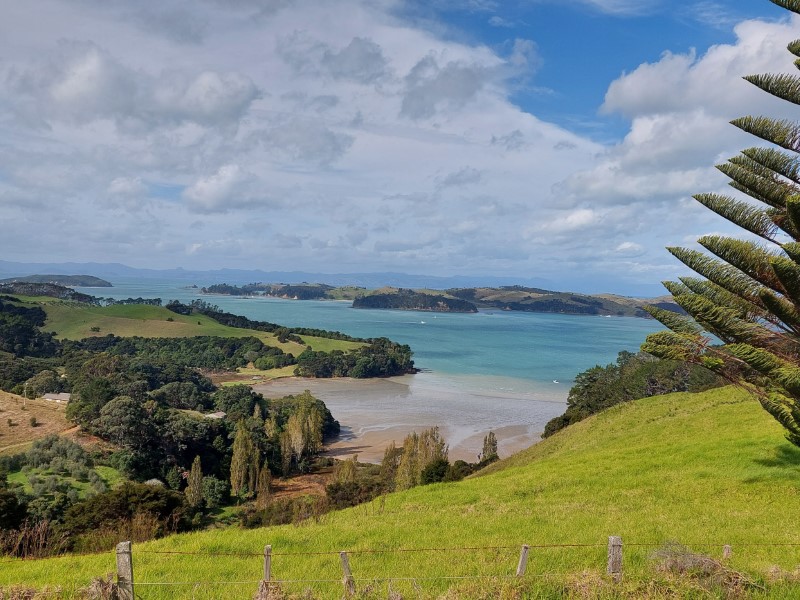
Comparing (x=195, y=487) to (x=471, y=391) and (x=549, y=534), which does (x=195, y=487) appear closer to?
(x=549, y=534)

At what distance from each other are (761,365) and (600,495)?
7.61 metres

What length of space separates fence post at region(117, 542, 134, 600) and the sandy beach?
44206 millimetres

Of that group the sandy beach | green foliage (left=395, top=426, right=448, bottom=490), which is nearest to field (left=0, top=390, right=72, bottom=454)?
the sandy beach

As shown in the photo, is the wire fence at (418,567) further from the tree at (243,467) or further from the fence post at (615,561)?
the tree at (243,467)

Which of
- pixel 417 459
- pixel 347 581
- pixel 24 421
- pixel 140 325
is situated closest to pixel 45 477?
pixel 24 421

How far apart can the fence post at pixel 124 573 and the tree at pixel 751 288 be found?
8.72 metres

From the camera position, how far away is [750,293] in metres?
9.17

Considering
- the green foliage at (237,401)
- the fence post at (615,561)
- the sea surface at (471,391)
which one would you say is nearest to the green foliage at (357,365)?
the sea surface at (471,391)

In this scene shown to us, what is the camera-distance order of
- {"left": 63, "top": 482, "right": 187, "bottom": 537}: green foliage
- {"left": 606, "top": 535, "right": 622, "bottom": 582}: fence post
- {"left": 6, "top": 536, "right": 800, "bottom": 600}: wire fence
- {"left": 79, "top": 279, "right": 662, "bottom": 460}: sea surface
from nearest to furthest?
{"left": 606, "top": 535, "right": 622, "bottom": 582}: fence post
{"left": 6, "top": 536, "right": 800, "bottom": 600}: wire fence
{"left": 63, "top": 482, "right": 187, "bottom": 537}: green foliage
{"left": 79, "top": 279, "right": 662, "bottom": 460}: sea surface

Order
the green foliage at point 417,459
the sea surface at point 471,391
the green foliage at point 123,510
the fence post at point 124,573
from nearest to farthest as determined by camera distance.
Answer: the fence post at point 124,573 → the green foliage at point 123,510 → the green foliage at point 417,459 → the sea surface at point 471,391

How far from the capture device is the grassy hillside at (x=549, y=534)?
22.5ft

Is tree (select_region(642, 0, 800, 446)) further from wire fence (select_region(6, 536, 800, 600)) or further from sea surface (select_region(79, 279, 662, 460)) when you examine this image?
sea surface (select_region(79, 279, 662, 460))

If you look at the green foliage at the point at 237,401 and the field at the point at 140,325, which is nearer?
the green foliage at the point at 237,401

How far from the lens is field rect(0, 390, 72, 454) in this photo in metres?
40.6
